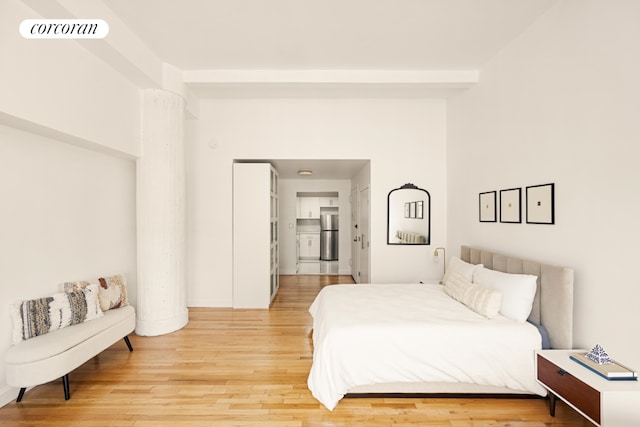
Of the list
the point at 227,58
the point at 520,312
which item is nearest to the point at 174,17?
the point at 227,58

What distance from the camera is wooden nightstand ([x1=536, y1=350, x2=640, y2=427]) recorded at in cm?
164

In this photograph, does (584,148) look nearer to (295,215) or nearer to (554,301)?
(554,301)

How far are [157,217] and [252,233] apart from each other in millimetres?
1365

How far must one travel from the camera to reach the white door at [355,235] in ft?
19.8

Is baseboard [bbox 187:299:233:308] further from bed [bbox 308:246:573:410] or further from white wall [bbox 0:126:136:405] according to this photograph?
bed [bbox 308:246:573:410]

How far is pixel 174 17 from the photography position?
2711 mm

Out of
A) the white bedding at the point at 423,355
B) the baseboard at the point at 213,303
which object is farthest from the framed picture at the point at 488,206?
the baseboard at the point at 213,303

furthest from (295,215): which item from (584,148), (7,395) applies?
(584,148)

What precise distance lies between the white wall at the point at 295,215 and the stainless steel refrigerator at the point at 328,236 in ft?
0.48

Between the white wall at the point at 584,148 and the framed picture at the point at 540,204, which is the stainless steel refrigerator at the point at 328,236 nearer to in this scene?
the white wall at the point at 584,148

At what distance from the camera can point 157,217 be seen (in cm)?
355

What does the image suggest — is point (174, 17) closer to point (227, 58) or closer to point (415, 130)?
point (227, 58)

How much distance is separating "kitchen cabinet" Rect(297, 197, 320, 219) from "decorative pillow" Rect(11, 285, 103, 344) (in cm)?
477

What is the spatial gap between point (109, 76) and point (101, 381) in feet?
9.53
